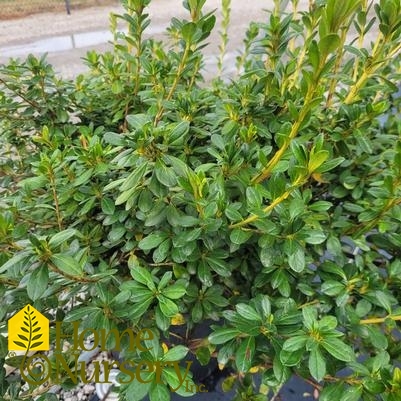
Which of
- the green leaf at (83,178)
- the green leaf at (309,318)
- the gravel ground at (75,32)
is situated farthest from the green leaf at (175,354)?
the gravel ground at (75,32)

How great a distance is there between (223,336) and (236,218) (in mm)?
334

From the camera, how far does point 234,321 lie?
42.1 inches

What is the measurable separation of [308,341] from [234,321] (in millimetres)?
202

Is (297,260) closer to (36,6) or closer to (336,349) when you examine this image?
(336,349)

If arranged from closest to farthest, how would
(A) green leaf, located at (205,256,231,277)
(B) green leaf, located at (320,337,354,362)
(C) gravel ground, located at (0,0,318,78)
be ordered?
(B) green leaf, located at (320,337,354,362) → (A) green leaf, located at (205,256,231,277) → (C) gravel ground, located at (0,0,318,78)

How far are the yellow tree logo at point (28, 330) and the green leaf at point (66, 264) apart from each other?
0.80 ft

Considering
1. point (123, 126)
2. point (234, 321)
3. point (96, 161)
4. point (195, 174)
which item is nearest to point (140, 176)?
point (195, 174)

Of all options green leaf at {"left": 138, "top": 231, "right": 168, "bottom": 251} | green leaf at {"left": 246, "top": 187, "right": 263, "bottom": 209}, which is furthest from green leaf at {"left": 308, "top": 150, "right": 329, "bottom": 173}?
green leaf at {"left": 138, "top": 231, "right": 168, "bottom": 251}

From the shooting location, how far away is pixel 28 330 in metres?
1.10

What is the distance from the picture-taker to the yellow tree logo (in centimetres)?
109

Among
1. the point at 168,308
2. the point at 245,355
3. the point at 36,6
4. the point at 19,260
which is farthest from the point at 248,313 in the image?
the point at 36,6

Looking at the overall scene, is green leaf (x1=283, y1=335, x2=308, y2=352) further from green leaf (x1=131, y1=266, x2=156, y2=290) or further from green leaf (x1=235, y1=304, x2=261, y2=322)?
green leaf (x1=131, y1=266, x2=156, y2=290)

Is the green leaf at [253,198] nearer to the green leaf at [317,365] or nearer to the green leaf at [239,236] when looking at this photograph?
the green leaf at [239,236]

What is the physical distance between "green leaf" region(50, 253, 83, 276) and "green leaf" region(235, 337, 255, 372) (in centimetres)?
46
